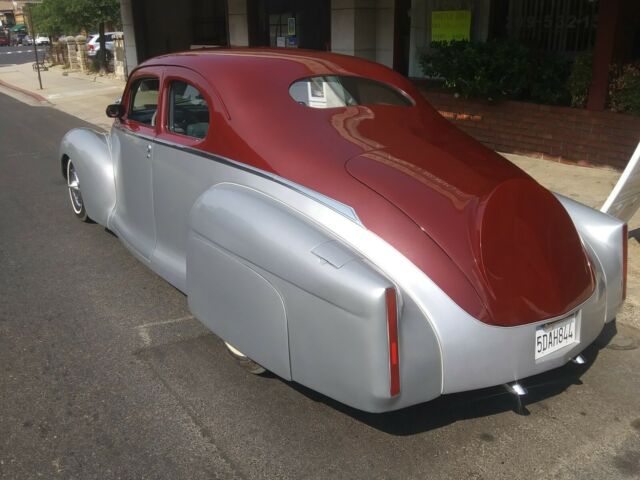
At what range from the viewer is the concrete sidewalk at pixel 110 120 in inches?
206

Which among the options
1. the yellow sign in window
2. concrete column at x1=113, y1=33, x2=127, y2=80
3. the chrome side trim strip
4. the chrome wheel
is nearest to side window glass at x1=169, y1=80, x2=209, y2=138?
the chrome side trim strip

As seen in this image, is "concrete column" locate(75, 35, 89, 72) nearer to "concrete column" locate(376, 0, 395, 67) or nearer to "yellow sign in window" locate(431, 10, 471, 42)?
"concrete column" locate(376, 0, 395, 67)

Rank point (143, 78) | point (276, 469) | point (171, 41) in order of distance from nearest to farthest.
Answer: point (276, 469)
point (143, 78)
point (171, 41)

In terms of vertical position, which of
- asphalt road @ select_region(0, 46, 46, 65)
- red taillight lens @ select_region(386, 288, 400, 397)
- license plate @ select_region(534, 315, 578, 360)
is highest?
red taillight lens @ select_region(386, 288, 400, 397)

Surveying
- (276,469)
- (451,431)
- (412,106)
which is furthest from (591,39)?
(276,469)

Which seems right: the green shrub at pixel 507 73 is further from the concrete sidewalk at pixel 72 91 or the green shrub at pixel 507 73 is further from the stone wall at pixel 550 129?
the concrete sidewalk at pixel 72 91

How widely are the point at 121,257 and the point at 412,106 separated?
2860 mm

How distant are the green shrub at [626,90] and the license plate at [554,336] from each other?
212 inches

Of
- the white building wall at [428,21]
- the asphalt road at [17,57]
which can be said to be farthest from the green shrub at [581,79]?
the asphalt road at [17,57]

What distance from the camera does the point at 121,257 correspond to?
17.9ft

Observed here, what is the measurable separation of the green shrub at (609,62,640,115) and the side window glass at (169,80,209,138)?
5658 mm

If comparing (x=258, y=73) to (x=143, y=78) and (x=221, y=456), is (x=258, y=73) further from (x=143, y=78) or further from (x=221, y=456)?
(x=221, y=456)

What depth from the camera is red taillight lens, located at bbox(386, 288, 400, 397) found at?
2.54 m

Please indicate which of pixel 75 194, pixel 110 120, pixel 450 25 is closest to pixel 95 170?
pixel 75 194
